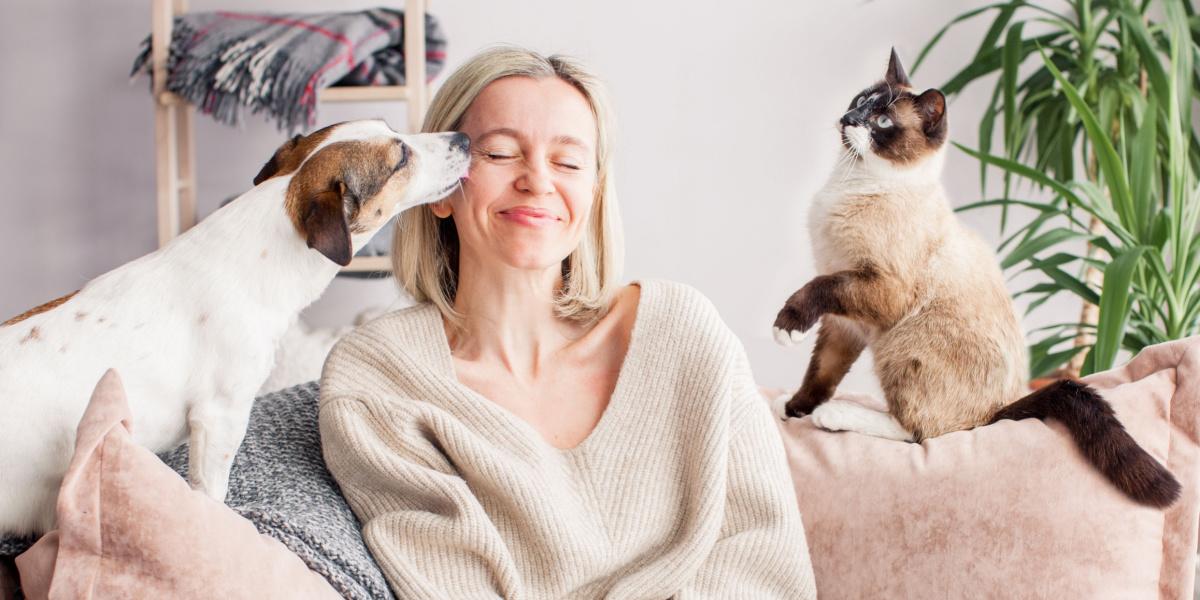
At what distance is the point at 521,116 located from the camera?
4.57ft

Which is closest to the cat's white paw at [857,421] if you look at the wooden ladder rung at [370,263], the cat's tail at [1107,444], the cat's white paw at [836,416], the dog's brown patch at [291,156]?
the cat's white paw at [836,416]

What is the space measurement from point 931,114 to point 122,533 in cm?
106

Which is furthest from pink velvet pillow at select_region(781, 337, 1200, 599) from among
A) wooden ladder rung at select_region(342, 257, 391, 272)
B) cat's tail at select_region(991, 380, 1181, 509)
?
wooden ladder rung at select_region(342, 257, 391, 272)

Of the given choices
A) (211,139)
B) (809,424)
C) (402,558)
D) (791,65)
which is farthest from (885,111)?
(211,139)

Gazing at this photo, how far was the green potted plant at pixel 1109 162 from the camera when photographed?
1.65 meters

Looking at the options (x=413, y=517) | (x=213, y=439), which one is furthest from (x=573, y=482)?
(x=213, y=439)

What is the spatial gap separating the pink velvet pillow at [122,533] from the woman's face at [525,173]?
1.83 ft

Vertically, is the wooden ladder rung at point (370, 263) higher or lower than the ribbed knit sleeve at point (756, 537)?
higher

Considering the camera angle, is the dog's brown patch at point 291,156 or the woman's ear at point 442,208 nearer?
the dog's brown patch at point 291,156

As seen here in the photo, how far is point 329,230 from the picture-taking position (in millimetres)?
1095

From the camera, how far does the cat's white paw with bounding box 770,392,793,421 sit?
4.88ft

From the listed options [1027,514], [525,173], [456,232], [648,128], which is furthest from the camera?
[648,128]

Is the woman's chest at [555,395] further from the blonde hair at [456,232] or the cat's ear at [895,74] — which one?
the cat's ear at [895,74]

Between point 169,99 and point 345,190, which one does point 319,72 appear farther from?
point 345,190
